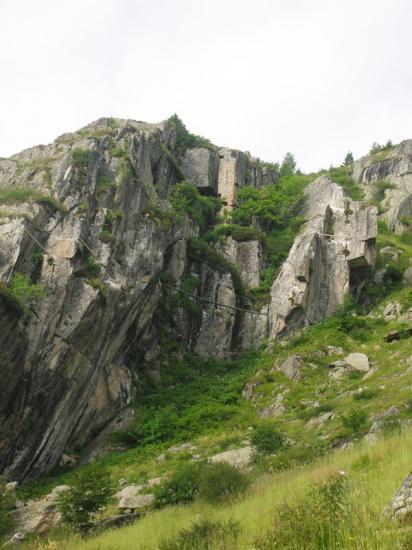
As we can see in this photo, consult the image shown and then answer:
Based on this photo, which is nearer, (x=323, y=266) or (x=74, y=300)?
(x=74, y=300)

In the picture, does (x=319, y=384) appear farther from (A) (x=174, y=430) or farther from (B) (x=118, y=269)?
(B) (x=118, y=269)

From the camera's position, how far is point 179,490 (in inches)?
568

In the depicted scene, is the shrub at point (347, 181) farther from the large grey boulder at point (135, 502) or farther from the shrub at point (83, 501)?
the shrub at point (83, 501)

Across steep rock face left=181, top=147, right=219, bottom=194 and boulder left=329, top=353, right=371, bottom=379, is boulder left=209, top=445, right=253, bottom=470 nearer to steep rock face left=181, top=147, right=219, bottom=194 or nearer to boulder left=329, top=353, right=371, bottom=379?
boulder left=329, top=353, right=371, bottom=379

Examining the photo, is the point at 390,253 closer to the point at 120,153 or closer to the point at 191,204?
the point at 191,204

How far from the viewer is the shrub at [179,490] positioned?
14094mm

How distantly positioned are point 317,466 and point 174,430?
14.1 m

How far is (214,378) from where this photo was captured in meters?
32.2

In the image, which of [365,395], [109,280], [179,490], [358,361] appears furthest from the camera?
[358,361]

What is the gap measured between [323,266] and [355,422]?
2276 cm

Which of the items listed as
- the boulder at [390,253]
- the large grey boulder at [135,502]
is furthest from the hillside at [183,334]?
the boulder at [390,253]

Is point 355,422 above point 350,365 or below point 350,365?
below

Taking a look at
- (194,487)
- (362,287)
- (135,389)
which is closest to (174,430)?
(135,389)

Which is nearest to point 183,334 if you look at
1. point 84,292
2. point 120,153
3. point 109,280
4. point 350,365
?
point 109,280
